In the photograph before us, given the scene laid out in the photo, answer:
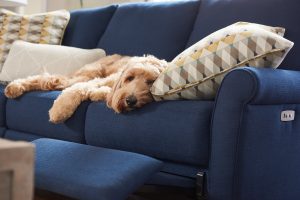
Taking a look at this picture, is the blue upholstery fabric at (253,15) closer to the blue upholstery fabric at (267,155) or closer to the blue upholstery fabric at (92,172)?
the blue upholstery fabric at (267,155)

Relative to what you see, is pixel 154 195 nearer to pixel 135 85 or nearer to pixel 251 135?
pixel 135 85

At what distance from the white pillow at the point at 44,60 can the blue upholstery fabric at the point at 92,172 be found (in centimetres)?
110

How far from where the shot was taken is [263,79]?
123 cm

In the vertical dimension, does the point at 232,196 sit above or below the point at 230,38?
below

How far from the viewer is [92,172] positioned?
1338mm

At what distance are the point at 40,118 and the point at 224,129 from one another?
105cm

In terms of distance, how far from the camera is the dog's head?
1.55m

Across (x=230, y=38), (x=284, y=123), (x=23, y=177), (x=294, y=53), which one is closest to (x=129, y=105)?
(x=230, y=38)

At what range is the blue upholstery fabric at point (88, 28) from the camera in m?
2.87

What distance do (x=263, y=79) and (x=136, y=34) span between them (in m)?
1.43

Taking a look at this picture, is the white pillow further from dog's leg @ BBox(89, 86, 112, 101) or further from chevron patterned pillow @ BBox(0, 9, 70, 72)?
dog's leg @ BBox(89, 86, 112, 101)

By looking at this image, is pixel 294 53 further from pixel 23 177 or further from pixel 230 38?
pixel 23 177

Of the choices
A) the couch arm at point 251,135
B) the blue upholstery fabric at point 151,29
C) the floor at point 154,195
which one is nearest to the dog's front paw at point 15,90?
the floor at point 154,195

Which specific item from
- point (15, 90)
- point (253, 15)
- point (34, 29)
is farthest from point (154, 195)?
point (34, 29)
